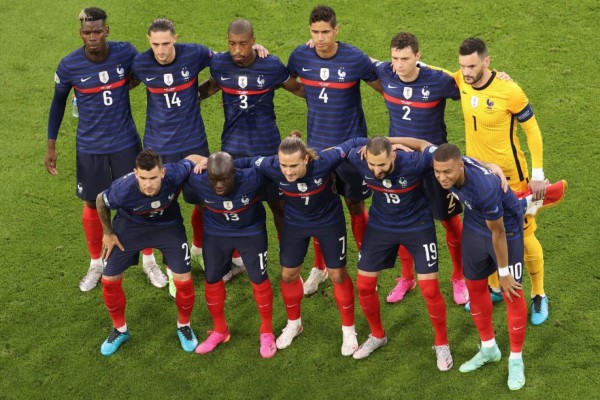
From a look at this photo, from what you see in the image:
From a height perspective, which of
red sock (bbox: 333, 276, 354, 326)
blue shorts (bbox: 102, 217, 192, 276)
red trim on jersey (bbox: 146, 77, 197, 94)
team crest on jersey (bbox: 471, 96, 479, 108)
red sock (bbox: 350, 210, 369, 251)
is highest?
team crest on jersey (bbox: 471, 96, 479, 108)

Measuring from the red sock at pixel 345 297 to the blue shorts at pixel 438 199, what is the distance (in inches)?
40.3

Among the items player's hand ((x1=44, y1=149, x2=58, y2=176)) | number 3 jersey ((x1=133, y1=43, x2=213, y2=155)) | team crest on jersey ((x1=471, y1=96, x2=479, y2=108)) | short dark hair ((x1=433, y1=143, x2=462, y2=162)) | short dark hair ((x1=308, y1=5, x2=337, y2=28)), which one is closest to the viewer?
short dark hair ((x1=433, y1=143, x2=462, y2=162))

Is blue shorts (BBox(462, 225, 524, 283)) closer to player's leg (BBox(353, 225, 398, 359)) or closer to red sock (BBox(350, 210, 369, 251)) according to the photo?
player's leg (BBox(353, 225, 398, 359))

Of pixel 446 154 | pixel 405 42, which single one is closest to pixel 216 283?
pixel 446 154

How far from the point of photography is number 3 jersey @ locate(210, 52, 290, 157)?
10.2 metres

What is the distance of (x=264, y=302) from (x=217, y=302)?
447mm

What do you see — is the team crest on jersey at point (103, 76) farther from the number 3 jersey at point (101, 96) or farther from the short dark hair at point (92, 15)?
the short dark hair at point (92, 15)

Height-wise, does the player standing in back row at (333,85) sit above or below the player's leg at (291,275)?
above

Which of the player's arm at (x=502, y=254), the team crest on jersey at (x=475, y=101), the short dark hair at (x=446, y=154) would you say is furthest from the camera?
the team crest on jersey at (x=475, y=101)

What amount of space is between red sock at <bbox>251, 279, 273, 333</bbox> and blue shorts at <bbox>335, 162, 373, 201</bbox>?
1.17 meters

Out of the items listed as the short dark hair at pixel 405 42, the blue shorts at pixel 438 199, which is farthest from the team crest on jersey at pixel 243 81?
the blue shorts at pixel 438 199

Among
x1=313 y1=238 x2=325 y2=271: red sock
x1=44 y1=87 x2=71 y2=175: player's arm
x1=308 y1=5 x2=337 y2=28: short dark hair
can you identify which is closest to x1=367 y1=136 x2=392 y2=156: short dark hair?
x1=308 y1=5 x2=337 y2=28: short dark hair

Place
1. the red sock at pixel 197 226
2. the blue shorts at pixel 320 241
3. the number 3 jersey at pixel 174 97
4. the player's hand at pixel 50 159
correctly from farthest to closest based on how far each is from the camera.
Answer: the red sock at pixel 197 226
the player's hand at pixel 50 159
the number 3 jersey at pixel 174 97
the blue shorts at pixel 320 241

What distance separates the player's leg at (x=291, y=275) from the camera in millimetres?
9648
